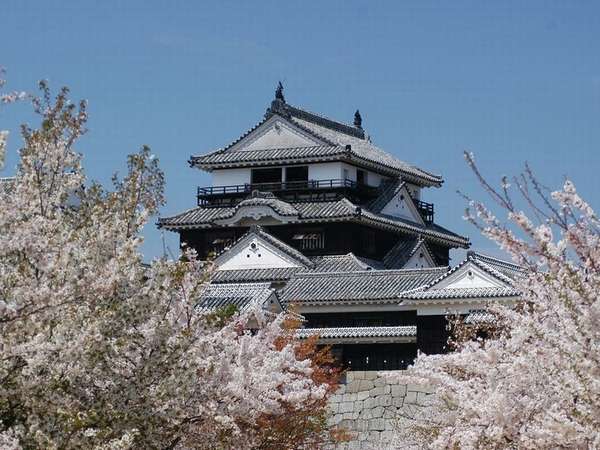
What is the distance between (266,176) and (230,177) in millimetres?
1427

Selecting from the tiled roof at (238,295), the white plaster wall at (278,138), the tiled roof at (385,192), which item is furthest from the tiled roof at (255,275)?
the white plaster wall at (278,138)

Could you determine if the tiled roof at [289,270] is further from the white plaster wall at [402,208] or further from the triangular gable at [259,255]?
the white plaster wall at [402,208]

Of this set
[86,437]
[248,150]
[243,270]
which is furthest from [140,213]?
[248,150]

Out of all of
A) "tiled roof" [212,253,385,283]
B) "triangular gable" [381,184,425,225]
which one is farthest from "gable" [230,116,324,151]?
"tiled roof" [212,253,385,283]

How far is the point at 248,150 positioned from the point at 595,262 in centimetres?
3585

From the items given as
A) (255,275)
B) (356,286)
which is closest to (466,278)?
(356,286)

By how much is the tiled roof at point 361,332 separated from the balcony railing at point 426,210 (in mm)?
14886

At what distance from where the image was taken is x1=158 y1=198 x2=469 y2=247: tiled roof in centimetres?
3878

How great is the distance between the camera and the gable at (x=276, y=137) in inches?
1662

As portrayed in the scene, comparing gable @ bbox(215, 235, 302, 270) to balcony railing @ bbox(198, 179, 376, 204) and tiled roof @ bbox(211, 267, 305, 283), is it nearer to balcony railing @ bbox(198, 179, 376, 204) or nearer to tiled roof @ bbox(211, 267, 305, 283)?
tiled roof @ bbox(211, 267, 305, 283)

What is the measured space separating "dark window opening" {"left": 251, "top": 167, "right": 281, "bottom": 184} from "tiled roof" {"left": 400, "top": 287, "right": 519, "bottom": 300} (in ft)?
51.5

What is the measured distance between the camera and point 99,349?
8531 millimetres

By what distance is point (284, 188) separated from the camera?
137ft

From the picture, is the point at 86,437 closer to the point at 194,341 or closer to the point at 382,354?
the point at 194,341
